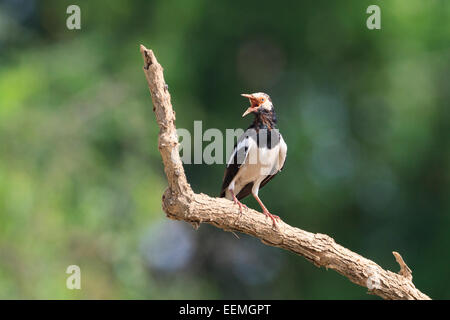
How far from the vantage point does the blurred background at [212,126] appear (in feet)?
28.8

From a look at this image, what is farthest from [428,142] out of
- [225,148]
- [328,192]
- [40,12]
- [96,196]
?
[40,12]

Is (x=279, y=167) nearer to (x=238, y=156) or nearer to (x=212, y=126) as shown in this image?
(x=238, y=156)

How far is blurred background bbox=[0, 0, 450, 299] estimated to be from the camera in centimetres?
877

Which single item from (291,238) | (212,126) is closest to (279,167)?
(291,238)

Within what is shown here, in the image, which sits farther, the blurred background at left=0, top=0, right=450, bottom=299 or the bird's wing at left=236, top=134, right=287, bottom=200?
the blurred background at left=0, top=0, right=450, bottom=299

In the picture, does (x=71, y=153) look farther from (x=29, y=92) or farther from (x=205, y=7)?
(x=205, y=7)

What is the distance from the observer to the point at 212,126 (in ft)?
33.8

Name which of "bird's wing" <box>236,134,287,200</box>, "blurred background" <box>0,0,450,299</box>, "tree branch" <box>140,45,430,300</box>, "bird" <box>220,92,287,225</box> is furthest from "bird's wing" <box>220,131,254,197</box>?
"blurred background" <box>0,0,450,299</box>

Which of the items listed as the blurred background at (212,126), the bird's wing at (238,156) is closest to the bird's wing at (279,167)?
the bird's wing at (238,156)

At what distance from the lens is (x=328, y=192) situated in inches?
406

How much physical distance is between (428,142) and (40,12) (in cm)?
686

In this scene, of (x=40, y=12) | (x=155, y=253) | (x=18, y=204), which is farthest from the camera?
(x=40, y=12)

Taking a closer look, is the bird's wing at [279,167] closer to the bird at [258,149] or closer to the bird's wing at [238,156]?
the bird at [258,149]

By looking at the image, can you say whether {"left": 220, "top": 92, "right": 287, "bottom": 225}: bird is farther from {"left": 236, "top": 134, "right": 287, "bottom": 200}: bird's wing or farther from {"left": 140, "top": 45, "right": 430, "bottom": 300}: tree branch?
{"left": 140, "top": 45, "right": 430, "bottom": 300}: tree branch
